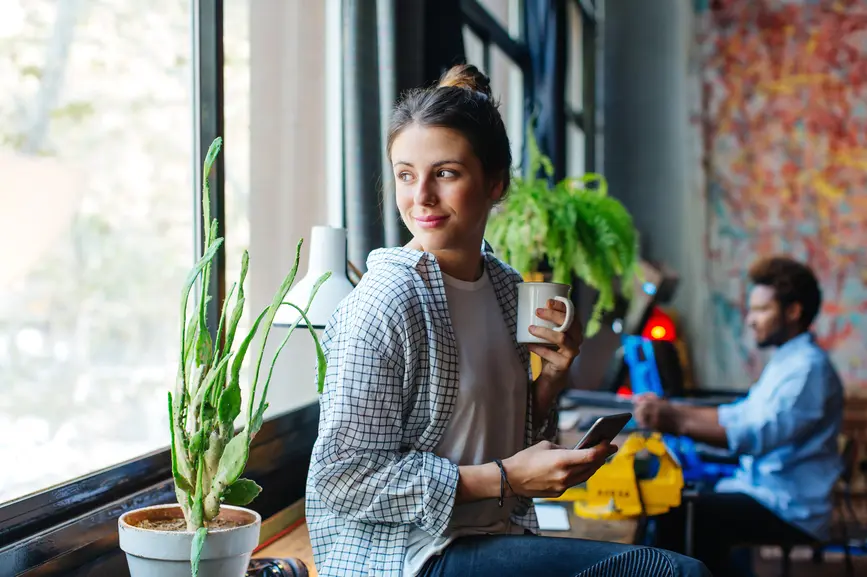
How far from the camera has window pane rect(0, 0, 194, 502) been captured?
139cm

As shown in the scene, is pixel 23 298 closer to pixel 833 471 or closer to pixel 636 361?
pixel 833 471

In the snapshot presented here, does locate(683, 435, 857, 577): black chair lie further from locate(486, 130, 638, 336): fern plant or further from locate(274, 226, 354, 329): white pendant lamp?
locate(274, 226, 354, 329): white pendant lamp

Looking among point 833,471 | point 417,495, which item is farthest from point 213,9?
point 833,471

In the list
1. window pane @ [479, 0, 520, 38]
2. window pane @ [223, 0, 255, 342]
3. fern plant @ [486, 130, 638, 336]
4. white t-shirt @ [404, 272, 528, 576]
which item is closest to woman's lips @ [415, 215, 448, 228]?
white t-shirt @ [404, 272, 528, 576]

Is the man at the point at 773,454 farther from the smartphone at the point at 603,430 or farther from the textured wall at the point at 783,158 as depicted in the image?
the textured wall at the point at 783,158

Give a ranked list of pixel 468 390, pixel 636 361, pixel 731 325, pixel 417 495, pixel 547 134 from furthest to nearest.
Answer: pixel 731 325 < pixel 547 134 < pixel 636 361 < pixel 468 390 < pixel 417 495

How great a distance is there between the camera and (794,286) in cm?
322

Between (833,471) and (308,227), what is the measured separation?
1.86m

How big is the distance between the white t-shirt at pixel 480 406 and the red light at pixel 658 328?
10.9ft

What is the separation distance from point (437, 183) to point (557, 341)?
11.9 inches

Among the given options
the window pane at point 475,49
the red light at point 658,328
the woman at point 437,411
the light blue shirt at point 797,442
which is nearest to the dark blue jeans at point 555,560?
the woman at point 437,411

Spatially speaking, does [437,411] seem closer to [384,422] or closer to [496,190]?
[384,422]

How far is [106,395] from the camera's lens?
1.64m

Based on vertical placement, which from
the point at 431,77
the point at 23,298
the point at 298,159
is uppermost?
the point at 431,77
